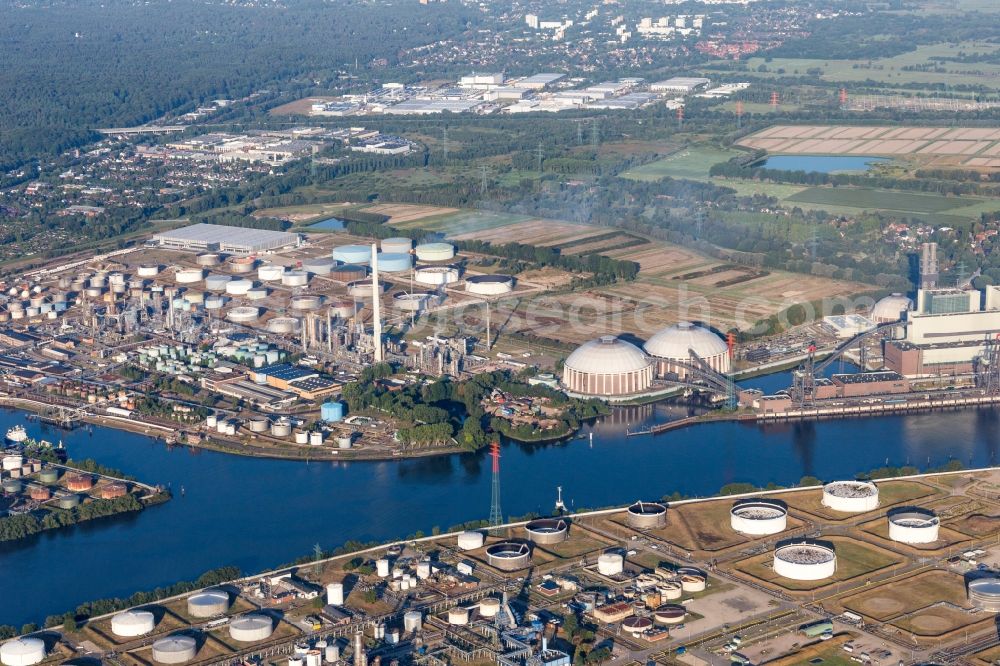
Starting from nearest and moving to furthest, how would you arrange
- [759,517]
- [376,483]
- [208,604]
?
[208,604], [759,517], [376,483]

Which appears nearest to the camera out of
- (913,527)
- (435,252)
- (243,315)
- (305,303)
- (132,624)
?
(132,624)

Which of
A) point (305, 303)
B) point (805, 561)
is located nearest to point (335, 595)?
point (805, 561)

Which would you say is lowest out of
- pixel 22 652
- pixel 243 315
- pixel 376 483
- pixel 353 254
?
pixel 376 483

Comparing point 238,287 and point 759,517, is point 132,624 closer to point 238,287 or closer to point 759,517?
point 759,517

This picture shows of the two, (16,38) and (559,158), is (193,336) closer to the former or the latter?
(559,158)

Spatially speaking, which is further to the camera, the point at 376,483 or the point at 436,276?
the point at 436,276

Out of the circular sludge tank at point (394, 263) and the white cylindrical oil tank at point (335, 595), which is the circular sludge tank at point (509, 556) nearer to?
the white cylindrical oil tank at point (335, 595)

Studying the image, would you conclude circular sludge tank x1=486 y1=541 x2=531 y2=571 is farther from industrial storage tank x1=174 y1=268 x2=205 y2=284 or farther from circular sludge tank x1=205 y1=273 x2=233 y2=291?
industrial storage tank x1=174 y1=268 x2=205 y2=284

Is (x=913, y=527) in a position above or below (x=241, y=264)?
above
